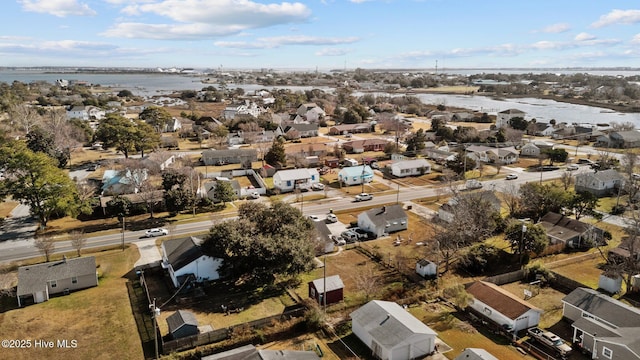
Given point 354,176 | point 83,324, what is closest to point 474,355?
point 83,324

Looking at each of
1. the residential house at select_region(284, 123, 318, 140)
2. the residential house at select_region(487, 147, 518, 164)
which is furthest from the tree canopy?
the residential house at select_region(284, 123, 318, 140)

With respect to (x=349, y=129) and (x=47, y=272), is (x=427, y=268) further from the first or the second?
(x=349, y=129)

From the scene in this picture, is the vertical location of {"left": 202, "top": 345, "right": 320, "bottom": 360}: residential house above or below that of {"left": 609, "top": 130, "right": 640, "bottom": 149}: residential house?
below

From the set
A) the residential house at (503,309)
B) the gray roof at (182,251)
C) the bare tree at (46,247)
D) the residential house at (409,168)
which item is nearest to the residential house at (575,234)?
the residential house at (503,309)

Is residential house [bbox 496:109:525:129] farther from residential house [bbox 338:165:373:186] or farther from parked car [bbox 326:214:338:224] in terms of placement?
parked car [bbox 326:214:338:224]

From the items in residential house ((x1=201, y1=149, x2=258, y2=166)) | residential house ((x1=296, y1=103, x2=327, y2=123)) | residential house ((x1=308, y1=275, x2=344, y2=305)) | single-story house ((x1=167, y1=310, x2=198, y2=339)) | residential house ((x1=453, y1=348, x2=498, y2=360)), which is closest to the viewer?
residential house ((x1=453, y1=348, x2=498, y2=360))

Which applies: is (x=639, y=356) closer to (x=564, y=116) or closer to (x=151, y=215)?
(x=151, y=215)

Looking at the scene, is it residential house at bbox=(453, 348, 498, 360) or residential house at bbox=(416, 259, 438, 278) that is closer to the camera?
residential house at bbox=(453, 348, 498, 360)
